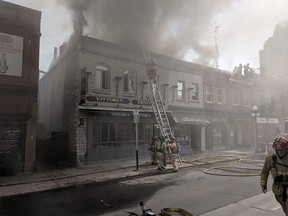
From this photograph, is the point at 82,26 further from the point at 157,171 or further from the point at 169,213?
the point at 169,213

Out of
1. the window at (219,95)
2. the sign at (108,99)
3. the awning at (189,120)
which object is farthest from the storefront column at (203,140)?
the sign at (108,99)

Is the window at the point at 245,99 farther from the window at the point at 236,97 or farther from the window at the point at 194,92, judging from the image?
the window at the point at 194,92

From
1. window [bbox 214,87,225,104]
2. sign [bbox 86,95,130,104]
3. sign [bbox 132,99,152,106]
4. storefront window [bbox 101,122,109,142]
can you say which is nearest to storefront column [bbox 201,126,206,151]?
window [bbox 214,87,225,104]

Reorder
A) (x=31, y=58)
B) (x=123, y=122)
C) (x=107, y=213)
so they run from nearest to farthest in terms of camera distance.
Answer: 1. (x=107, y=213)
2. (x=31, y=58)
3. (x=123, y=122)

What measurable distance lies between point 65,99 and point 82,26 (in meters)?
4.95

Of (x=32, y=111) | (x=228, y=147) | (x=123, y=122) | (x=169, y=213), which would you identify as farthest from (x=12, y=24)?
(x=228, y=147)

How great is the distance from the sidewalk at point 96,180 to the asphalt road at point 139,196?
0.41 metres

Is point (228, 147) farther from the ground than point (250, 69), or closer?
closer

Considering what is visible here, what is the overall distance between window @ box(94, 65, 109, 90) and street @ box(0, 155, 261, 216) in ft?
20.1

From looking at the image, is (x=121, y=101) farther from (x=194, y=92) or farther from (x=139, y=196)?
(x=139, y=196)

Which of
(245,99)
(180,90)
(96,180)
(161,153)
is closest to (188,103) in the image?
(180,90)

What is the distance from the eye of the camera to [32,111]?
40.1ft

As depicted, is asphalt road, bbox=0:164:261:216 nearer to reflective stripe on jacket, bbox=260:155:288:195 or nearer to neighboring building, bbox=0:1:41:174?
reflective stripe on jacket, bbox=260:155:288:195

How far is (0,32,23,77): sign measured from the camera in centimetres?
1188
